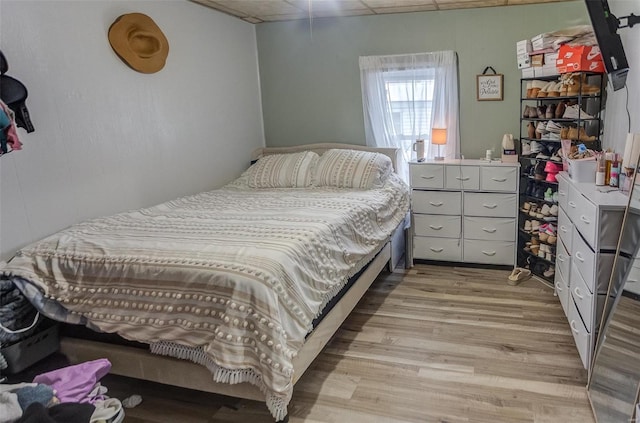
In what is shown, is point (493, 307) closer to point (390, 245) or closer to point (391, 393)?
point (390, 245)

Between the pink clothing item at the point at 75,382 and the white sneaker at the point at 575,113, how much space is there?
123 inches

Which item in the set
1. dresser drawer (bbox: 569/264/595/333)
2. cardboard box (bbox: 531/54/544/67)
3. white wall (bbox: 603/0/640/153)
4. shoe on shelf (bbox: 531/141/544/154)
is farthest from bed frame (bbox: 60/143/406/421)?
cardboard box (bbox: 531/54/544/67)

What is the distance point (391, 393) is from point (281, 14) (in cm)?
322

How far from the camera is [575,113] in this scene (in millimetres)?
3152

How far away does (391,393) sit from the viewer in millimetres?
2252

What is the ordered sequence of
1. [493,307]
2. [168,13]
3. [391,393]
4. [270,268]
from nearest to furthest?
[270,268]
[391,393]
[493,307]
[168,13]

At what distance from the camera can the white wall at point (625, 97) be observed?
8.04 ft

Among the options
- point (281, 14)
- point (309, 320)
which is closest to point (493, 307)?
point (309, 320)

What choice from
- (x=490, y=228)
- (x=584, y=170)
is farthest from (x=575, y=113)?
(x=490, y=228)

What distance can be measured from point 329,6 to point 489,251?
2.37 metres

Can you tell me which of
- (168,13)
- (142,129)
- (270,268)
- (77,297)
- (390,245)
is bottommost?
(390,245)

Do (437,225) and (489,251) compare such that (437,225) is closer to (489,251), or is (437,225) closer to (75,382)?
(489,251)

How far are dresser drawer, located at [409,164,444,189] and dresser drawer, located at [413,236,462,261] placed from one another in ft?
1.47

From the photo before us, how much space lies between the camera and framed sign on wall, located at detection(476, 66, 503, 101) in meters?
3.84
